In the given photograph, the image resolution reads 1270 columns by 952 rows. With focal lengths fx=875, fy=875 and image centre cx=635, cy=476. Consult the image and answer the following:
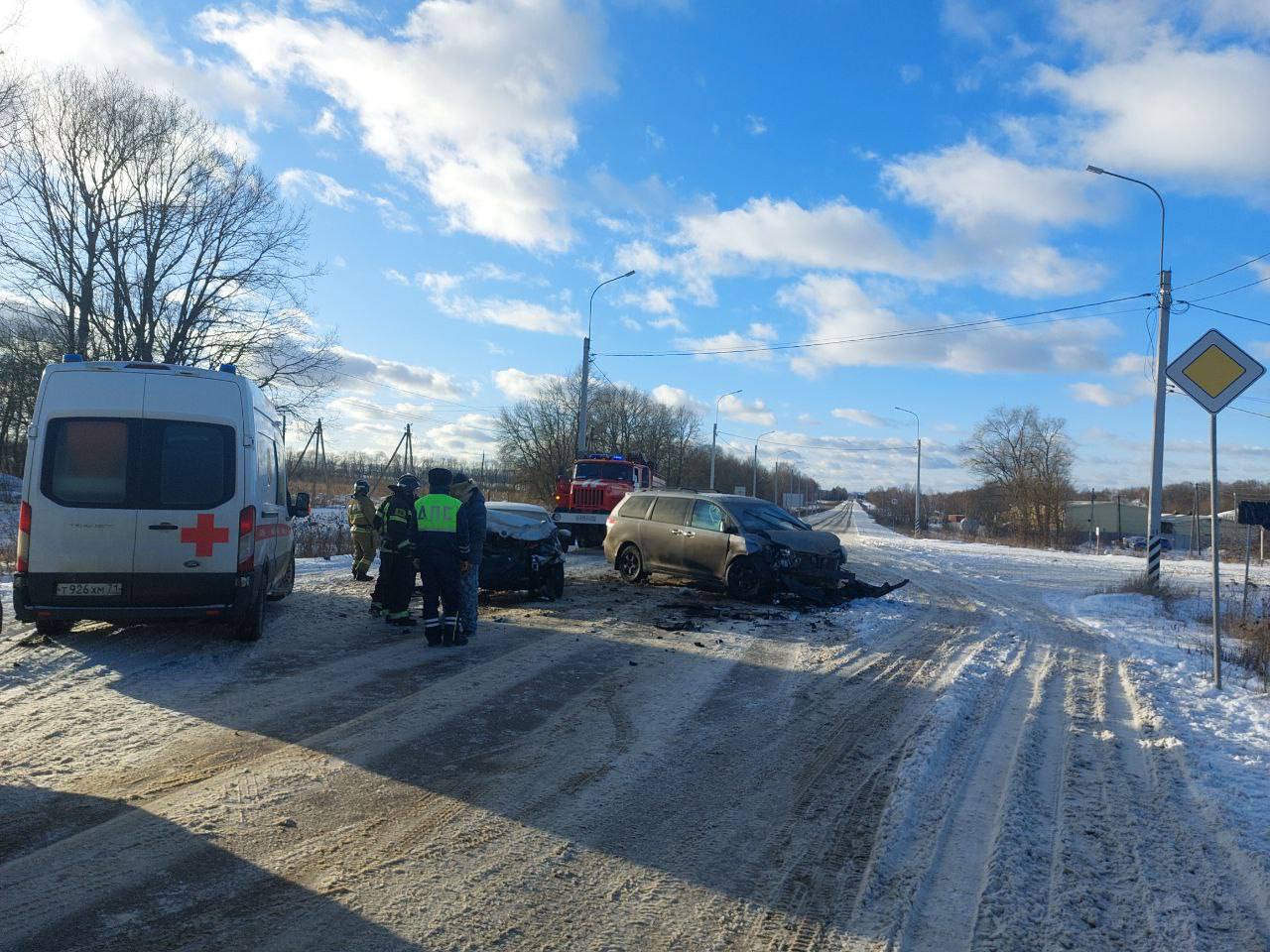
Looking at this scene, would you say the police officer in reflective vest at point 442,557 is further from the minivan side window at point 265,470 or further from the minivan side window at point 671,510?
the minivan side window at point 671,510

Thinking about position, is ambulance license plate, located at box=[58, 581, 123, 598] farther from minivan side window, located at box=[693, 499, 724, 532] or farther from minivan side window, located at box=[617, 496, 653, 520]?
minivan side window, located at box=[617, 496, 653, 520]

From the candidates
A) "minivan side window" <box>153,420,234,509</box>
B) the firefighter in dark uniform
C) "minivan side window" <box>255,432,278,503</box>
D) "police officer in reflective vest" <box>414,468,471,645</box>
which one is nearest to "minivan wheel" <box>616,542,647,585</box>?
the firefighter in dark uniform

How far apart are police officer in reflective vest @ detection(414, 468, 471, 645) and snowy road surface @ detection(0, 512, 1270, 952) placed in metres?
0.36

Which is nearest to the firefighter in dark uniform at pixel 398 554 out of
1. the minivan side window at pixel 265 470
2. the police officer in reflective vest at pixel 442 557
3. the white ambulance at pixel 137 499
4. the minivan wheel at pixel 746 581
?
the police officer in reflective vest at pixel 442 557

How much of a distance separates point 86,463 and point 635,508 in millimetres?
9159

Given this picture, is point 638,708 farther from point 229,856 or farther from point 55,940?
point 55,940

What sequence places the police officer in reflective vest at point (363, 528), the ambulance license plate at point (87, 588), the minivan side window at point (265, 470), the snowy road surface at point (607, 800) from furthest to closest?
1. the police officer in reflective vest at point (363, 528)
2. the minivan side window at point (265, 470)
3. the ambulance license plate at point (87, 588)
4. the snowy road surface at point (607, 800)

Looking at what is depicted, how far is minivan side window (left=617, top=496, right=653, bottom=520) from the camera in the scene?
49.8ft

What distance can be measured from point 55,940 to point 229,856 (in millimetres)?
789

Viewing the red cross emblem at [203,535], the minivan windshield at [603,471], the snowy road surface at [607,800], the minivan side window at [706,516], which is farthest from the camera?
the minivan windshield at [603,471]

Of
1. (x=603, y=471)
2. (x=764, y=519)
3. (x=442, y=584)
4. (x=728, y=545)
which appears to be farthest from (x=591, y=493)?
(x=442, y=584)

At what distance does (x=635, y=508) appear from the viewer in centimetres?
1540

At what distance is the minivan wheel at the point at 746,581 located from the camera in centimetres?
1298

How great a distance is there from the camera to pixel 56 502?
749 cm
